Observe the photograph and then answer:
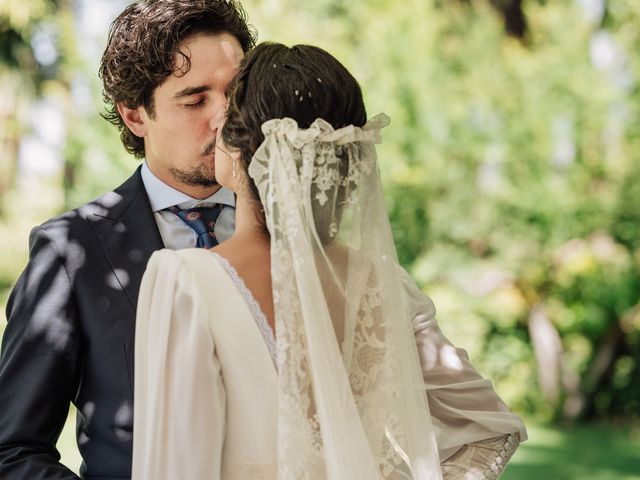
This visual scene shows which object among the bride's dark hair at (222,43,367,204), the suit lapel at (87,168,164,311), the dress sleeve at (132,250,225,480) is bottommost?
the dress sleeve at (132,250,225,480)

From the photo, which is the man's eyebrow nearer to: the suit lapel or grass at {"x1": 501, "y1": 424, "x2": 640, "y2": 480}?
the suit lapel

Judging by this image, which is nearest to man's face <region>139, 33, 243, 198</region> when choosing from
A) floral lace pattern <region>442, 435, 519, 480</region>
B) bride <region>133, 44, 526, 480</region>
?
bride <region>133, 44, 526, 480</region>

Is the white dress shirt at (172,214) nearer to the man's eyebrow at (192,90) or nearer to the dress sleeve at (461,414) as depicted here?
the man's eyebrow at (192,90)

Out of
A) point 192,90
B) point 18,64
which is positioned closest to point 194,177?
point 192,90

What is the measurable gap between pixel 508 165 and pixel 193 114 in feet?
26.7

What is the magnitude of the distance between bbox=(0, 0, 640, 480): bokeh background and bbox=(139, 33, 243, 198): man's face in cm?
771

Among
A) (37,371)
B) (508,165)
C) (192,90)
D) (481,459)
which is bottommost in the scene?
(481,459)

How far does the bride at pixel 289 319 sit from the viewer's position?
187 cm

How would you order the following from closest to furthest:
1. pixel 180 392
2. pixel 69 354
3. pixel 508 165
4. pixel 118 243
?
pixel 180 392 → pixel 69 354 → pixel 118 243 → pixel 508 165

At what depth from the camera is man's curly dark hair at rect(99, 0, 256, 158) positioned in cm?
280

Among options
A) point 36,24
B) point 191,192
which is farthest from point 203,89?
point 36,24

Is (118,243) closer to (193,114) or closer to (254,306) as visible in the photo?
(193,114)

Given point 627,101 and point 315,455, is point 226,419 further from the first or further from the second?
point 627,101

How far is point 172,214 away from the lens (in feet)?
9.27
